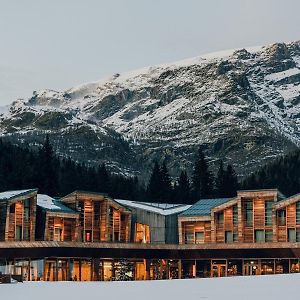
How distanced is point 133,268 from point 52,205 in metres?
13.2

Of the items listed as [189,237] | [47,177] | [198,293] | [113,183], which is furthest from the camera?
[113,183]

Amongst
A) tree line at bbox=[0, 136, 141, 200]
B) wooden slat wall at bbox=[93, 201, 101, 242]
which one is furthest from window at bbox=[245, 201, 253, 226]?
tree line at bbox=[0, 136, 141, 200]

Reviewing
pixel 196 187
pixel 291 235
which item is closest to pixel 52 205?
pixel 291 235


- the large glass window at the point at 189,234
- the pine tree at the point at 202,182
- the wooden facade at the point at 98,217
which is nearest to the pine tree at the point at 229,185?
the pine tree at the point at 202,182

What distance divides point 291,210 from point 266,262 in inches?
292

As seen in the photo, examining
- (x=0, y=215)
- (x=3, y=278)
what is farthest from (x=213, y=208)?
(x=3, y=278)

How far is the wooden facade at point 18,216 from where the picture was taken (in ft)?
273

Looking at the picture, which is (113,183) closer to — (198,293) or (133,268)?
(133,268)

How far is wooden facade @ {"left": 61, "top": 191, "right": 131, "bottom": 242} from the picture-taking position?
90.9 metres

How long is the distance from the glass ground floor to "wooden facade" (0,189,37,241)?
205 inches

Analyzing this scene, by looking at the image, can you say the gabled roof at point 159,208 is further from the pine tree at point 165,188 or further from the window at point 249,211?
the pine tree at point 165,188

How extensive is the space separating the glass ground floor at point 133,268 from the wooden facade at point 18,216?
520 centimetres

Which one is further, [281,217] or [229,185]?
[229,185]

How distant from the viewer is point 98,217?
305 feet
